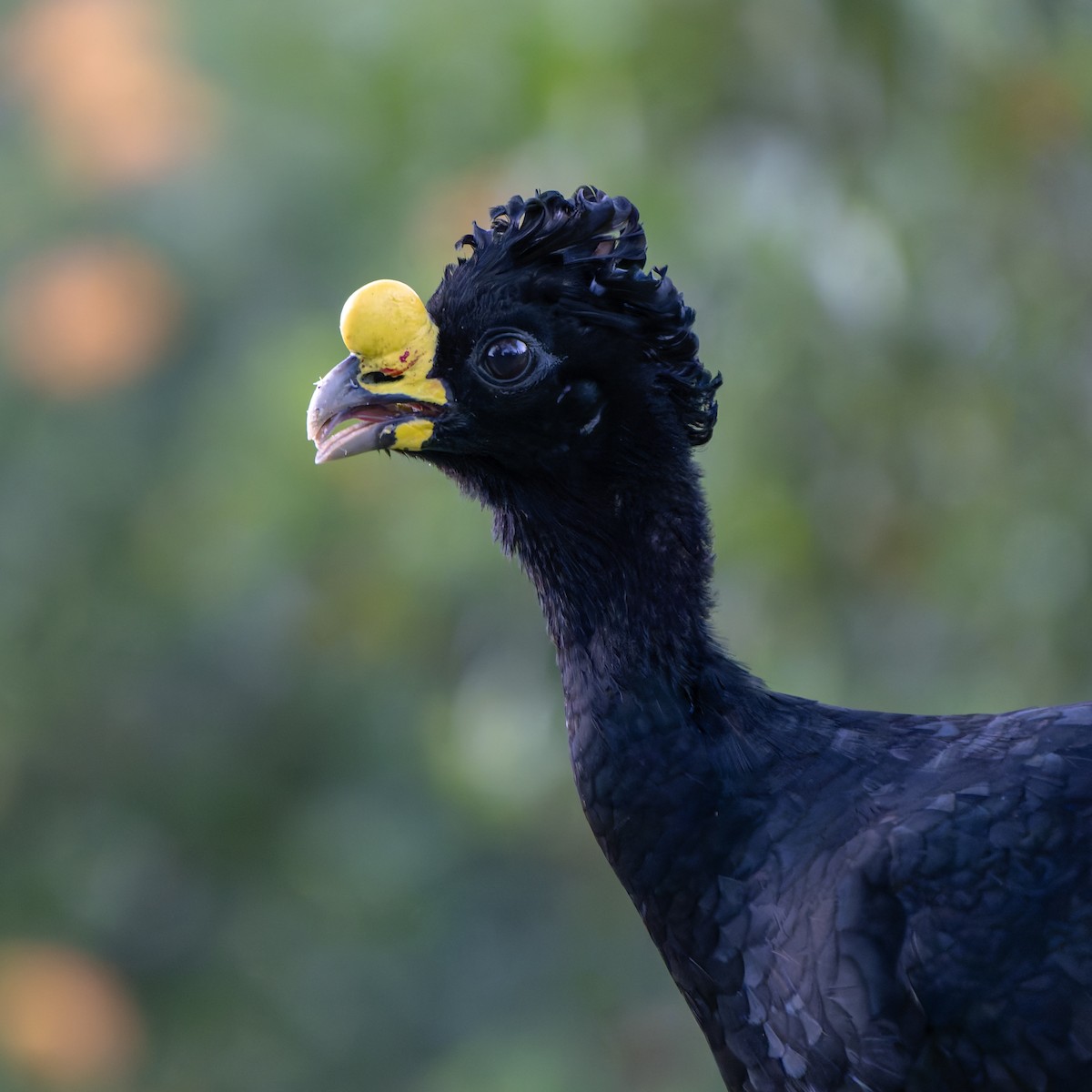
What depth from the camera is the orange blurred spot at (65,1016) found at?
8.69m

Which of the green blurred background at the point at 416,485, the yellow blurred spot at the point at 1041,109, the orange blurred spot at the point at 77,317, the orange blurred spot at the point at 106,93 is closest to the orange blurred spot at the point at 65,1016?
the green blurred background at the point at 416,485

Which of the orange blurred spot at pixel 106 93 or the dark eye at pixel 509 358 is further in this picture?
the orange blurred spot at pixel 106 93

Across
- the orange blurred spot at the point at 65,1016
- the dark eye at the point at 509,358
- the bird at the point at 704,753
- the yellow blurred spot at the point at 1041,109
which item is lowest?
the bird at the point at 704,753

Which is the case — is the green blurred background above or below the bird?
above

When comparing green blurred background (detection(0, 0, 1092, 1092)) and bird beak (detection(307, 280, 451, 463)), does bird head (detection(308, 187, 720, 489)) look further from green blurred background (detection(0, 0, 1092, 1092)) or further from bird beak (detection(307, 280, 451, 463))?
green blurred background (detection(0, 0, 1092, 1092))

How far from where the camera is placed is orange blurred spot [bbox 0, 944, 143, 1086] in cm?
869

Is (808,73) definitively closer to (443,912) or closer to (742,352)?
(742,352)

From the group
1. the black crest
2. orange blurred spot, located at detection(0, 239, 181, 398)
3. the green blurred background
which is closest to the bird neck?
the black crest

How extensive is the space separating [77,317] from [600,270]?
19.3 ft

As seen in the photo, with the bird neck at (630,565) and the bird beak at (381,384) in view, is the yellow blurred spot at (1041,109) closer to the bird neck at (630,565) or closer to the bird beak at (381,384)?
the bird neck at (630,565)

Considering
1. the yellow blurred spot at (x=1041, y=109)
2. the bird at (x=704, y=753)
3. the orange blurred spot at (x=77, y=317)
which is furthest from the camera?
the orange blurred spot at (x=77, y=317)

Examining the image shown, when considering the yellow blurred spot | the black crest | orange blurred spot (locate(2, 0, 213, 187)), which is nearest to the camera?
the black crest

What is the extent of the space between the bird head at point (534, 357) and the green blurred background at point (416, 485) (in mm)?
2055

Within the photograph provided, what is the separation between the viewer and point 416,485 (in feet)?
22.1
